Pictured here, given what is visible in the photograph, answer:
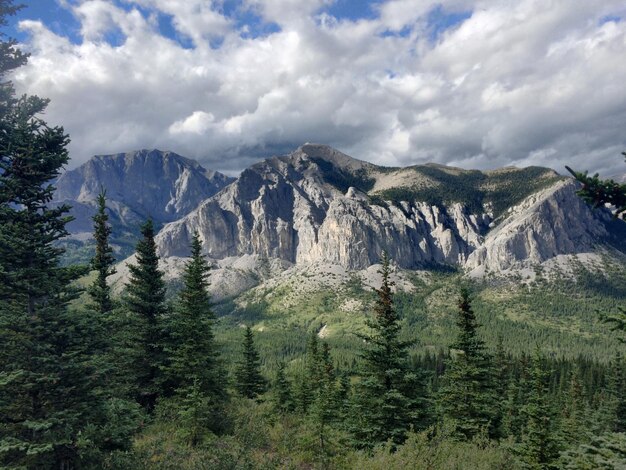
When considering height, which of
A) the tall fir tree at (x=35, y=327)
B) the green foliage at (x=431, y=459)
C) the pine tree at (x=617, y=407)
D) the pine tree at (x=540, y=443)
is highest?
the tall fir tree at (x=35, y=327)

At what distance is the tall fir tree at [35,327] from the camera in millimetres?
12664

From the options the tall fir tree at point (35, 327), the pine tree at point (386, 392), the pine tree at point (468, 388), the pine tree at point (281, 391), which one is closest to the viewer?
the tall fir tree at point (35, 327)

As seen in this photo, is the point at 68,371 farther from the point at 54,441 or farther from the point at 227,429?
the point at 227,429

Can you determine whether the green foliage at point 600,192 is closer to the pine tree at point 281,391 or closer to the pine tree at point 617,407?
the pine tree at point 281,391

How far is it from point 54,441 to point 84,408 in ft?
4.32

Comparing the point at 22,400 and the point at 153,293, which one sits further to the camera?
the point at 153,293

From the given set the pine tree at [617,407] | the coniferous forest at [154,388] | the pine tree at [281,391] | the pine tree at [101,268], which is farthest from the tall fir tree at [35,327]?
the pine tree at [617,407]

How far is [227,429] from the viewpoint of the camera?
76.5ft

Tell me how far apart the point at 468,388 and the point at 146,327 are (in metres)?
24.1

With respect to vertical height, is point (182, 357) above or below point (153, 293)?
below

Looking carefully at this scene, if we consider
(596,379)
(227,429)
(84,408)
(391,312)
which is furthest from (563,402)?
(84,408)

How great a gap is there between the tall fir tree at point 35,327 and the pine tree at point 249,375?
45.9 metres

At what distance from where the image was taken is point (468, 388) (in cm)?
2775

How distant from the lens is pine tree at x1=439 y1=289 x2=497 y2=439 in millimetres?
26688
